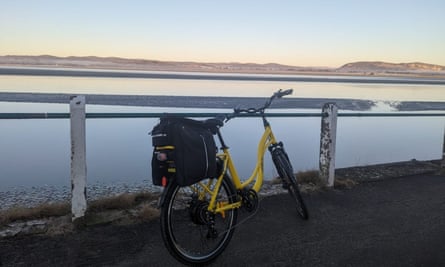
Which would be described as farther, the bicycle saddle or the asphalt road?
the asphalt road

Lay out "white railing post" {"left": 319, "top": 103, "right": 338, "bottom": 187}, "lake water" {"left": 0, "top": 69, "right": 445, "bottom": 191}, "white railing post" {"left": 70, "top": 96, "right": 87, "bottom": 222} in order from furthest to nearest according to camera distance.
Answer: "lake water" {"left": 0, "top": 69, "right": 445, "bottom": 191} → "white railing post" {"left": 319, "top": 103, "right": 338, "bottom": 187} → "white railing post" {"left": 70, "top": 96, "right": 87, "bottom": 222}

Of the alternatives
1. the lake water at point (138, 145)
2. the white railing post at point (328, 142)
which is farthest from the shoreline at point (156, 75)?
the white railing post at point (328, 142)

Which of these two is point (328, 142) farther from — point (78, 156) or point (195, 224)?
point (78, 156)

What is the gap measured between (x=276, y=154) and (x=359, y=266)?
148 centimetres

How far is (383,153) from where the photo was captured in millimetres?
Result: 11414

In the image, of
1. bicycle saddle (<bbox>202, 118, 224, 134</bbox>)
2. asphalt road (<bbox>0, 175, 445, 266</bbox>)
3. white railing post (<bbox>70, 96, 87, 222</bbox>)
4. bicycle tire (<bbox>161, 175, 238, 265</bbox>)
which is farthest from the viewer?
white railing post (<bbox>70, 96, 87, 222</bbox>)

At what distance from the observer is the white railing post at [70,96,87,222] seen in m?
4.34

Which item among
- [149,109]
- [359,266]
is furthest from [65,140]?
[359,266]

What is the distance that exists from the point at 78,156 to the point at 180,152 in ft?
5.18

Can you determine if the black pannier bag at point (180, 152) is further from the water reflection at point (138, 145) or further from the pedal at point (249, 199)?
the water reflection at point (138, 145)

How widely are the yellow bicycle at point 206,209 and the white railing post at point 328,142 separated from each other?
207 centimetres

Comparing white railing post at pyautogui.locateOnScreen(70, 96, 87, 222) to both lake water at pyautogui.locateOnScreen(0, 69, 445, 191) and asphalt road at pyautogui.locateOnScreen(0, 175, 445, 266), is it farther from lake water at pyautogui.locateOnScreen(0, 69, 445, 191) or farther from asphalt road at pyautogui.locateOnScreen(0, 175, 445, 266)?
lake water at pyautogui.locateOnScreen(0, 69, 445, 191)

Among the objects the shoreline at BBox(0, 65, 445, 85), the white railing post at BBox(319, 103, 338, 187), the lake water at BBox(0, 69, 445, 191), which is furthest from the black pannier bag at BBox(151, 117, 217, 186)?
the shoreline at BBox(0, 65, 445, 85)

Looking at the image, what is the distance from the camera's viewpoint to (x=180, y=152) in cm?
333
